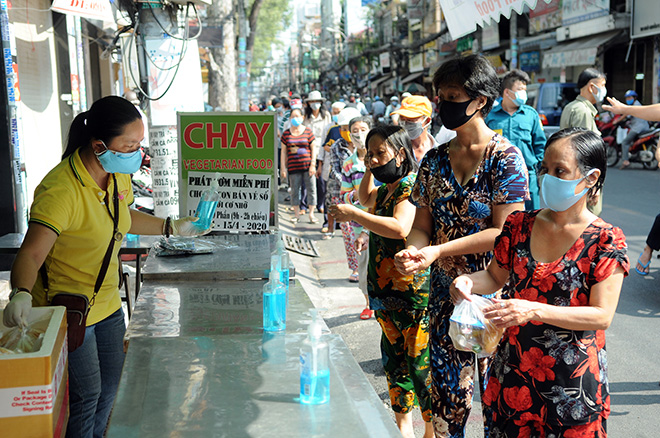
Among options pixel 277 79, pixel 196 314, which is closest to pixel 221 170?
pixel 196 314

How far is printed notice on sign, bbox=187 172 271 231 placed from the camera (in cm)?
476

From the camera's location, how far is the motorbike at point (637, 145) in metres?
15.8

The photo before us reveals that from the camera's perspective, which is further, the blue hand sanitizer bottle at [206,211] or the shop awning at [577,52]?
the shop awning at [577,52]

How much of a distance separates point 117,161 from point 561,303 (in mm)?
2074

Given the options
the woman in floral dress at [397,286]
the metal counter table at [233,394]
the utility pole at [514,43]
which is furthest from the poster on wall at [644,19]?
the metal counter table at [233,394]

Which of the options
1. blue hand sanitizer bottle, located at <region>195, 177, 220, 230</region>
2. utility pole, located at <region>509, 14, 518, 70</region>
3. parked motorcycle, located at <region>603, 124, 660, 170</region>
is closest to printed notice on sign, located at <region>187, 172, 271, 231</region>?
blue hand sanitizer bottle, located at <region>195, 177, 220, 230</region>

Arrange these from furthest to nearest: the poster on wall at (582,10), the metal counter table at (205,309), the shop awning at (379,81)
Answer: the shop awning at (379,81), the poster on wall at (582,10), the metal counter table at (205,309)

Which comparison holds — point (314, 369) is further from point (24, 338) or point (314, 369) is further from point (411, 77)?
point (411, 77)

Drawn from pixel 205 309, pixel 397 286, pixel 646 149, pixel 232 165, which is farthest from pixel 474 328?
pixel 646 149

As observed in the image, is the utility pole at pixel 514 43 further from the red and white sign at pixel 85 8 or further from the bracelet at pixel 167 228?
the bracelet at pixel 167 228

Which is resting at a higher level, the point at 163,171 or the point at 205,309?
the point at 163,171

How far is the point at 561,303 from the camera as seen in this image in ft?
8.03

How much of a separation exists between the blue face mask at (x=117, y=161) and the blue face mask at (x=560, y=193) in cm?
191

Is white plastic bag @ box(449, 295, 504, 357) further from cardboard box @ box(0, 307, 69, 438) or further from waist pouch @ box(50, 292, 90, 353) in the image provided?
waist pouch @ box(50, 292, 90, 353)
